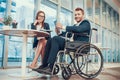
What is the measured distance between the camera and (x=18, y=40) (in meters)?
4.35

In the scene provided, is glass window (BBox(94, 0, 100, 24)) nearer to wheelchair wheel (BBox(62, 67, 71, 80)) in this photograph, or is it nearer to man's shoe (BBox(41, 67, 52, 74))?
wheelchair wheel (BBox(62, 67, 71, 80))

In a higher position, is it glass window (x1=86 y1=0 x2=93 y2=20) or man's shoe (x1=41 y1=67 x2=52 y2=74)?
glass window (x1=86 y1=0 x2=93 y2=20)

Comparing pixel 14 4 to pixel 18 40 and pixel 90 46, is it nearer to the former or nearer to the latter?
pixel 18 40

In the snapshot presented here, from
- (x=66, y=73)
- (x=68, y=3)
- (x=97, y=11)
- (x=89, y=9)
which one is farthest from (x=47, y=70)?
(x=97, y=11)

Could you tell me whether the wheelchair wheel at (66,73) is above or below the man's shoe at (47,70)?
below

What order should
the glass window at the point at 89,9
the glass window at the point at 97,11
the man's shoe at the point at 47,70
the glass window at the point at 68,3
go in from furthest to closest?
the glass window at the point at 97,11 < the glass window at the point at 89,9 < the glass window at the point at 68,3 < the man's shoe at the point at 47,70

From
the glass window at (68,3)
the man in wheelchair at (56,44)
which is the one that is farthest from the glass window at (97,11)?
the man in wheelchair at (56,44)

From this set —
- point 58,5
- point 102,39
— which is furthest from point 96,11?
point 58,5

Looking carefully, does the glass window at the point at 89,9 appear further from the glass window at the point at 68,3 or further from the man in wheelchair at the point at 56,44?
the man in wheelchair at the point at 56,44

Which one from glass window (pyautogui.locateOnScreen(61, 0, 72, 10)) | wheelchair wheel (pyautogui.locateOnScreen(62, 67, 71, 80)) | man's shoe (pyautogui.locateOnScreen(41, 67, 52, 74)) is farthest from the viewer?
glass window (pyautogui.locateOnScreen(61, 0, 72, 10))

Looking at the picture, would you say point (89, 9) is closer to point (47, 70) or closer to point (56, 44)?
point (56, 44)

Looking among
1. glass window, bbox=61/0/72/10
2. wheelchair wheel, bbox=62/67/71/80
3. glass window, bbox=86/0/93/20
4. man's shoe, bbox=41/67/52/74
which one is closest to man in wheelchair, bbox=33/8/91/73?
man's shoe, bbox=41/67/52/74

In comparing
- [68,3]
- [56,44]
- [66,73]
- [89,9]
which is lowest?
[66,73]

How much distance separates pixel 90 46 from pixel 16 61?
228 cm
